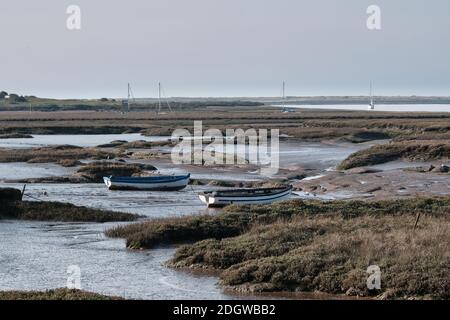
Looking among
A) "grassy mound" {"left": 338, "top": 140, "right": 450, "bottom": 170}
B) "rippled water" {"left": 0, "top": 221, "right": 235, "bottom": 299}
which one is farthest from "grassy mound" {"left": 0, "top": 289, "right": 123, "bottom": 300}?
"grassy mound" {"left": 338, "top": 140, "right": 450, "bottom": 170}

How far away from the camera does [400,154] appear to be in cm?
7000

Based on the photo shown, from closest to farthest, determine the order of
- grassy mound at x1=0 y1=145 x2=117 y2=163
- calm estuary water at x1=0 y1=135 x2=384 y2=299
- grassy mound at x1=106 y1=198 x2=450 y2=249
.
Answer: calm estuary water at x1=0 y1=135 x2=384 y2=299
grassy mound at x1=106 y1=198 x2=450 y2=249
grassy mound at x1=0 y1=145 x2=117 y2=163

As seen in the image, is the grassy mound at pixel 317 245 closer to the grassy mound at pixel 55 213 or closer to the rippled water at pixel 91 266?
the rippled water at pixel 91 266

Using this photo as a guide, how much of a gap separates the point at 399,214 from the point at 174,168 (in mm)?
36016

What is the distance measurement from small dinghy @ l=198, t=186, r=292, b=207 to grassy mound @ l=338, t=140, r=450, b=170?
66.2 ft

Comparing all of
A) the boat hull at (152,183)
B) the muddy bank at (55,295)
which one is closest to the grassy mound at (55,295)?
the muddy bank at (55,295)

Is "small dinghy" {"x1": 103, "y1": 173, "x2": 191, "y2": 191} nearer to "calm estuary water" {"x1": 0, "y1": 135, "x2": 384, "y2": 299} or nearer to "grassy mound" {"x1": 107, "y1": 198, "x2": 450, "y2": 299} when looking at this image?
"calm estuary water" {"x1": 0, "y1": 135, "x2": 384, "y2": 299}

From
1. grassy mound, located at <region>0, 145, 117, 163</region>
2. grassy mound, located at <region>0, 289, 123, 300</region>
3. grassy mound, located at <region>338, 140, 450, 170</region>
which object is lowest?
grassy mound, located at <region>0, 145, 117, 163</region>

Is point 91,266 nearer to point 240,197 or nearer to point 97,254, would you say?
point 97,254

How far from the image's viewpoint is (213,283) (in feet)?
88.2

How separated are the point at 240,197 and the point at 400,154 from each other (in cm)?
2713

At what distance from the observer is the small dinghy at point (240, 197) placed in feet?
149

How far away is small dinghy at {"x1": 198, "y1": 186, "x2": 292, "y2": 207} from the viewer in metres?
45.6
